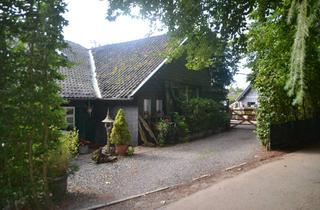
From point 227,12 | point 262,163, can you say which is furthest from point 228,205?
point 262,163

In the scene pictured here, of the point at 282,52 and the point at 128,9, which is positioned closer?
the point at 128,9

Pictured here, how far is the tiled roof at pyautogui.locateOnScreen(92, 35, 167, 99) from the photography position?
1858cm

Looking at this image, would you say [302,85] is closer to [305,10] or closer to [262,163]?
[305,10]

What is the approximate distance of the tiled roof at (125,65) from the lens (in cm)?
1858

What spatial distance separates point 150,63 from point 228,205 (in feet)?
46.2

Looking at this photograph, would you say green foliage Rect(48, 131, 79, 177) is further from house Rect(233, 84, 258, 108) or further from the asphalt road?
house Rect(233, 84, 258, 108)

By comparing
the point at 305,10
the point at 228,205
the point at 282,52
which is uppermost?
the point at 282,52

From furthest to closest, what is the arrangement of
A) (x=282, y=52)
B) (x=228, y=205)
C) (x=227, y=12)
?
1. (x=282, y=52)
2. (x=227, y=12)
3. (x=228, y=205)

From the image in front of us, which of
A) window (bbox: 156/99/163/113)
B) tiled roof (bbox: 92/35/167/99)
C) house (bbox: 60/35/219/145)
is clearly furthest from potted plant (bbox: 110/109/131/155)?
window (bbox: 156/99/163/113)

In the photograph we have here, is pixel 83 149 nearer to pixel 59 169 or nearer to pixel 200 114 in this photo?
pixel 200 114

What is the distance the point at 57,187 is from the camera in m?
7.77

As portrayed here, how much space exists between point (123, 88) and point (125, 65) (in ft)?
7.09

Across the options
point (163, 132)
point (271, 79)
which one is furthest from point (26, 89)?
point (163, 132)

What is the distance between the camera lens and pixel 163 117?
1959 cm
